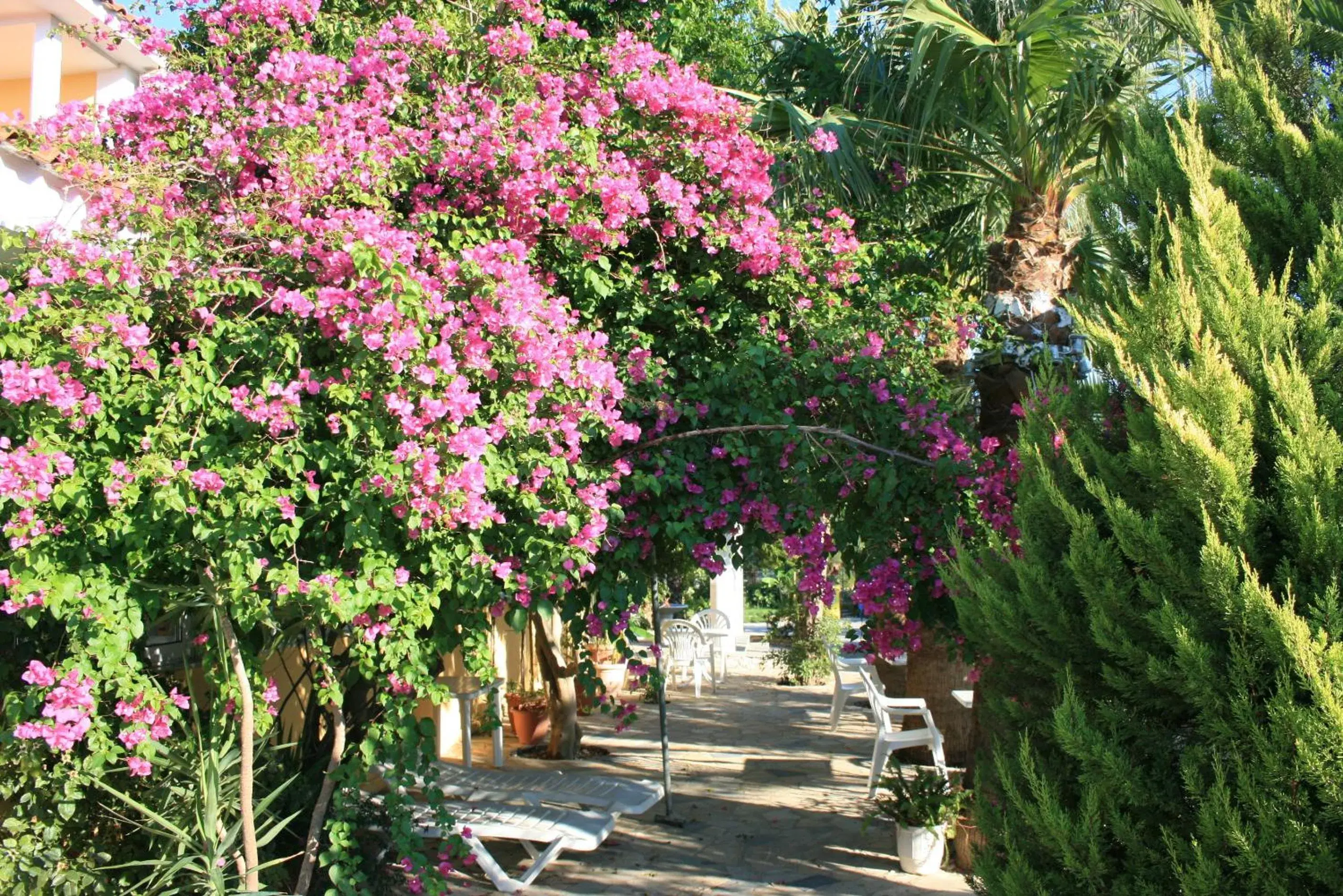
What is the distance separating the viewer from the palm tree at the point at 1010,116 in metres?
6.04

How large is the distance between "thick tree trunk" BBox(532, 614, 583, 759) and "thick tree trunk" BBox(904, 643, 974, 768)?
2.84m

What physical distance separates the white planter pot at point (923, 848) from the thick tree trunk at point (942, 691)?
1865mm

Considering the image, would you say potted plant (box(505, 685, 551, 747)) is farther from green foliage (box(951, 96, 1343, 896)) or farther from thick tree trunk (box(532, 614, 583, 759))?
green foliage (box(951, 96, 1343, 896))

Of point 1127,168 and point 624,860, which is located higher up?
point 1127,168

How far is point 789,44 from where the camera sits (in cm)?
830

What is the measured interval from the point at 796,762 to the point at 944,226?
4928 millimetres

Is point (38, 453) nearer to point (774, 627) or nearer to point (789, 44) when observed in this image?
point (789, 44)

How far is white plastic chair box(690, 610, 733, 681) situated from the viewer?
14.6 meters

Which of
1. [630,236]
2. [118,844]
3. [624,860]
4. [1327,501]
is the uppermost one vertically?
[630,236]

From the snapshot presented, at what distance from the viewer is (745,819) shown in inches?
314

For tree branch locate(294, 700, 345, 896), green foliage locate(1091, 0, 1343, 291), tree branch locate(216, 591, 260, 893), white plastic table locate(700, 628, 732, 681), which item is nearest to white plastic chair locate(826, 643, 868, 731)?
white plastic table locate(700, 628, 732, 681)

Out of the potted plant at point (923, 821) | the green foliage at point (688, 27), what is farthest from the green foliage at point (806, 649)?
the potted plant at point (923, 821)

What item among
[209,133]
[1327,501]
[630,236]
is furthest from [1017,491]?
[209,133]

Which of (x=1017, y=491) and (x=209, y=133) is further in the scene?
(x=209, y=133)
